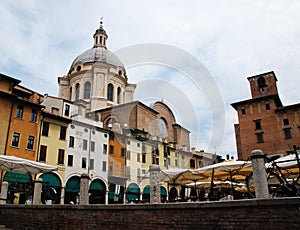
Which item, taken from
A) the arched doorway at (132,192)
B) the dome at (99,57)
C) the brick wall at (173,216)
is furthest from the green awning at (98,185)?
the dome at (99,57)

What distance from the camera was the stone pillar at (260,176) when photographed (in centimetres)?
596

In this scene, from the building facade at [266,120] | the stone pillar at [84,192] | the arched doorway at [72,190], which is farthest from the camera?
the building facade at [266,120]

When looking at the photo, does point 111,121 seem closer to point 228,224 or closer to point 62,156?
point 62,156

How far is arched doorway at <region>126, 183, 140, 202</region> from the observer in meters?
30.5

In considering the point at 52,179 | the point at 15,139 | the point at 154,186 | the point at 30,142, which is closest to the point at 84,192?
the point at 154,186

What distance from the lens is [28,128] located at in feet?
76.4

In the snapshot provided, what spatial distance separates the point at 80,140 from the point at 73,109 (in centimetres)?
542

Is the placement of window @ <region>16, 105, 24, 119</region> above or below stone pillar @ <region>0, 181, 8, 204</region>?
above

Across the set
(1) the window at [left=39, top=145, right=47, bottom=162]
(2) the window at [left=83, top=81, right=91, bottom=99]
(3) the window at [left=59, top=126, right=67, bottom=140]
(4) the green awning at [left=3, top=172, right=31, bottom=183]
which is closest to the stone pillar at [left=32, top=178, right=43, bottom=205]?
(4) the green awning at [left=3, top=172, right=31, bottom=183]

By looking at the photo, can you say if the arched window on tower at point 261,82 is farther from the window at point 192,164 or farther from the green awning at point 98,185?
the green awning at point 98,185

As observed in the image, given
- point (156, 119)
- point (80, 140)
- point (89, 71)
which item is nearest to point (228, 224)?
point (80, 140)

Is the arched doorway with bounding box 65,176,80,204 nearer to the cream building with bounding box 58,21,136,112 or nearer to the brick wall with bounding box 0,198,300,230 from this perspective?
the brick wall with bounding box 0,198,300,230

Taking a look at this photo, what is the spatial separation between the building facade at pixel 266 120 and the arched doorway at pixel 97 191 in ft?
56.5

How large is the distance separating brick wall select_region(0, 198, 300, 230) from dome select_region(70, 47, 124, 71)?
131 ft
